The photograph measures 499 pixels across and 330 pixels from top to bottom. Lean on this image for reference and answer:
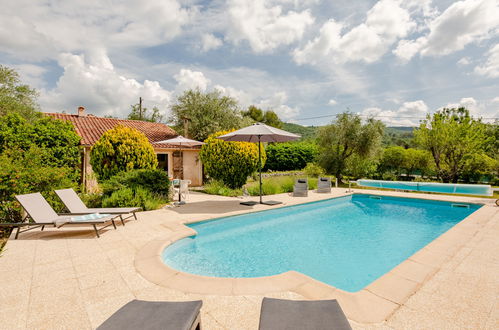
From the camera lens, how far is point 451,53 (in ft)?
40.4

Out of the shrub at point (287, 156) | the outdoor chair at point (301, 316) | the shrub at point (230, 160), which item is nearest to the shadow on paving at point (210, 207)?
the shrub at point (230, 160)

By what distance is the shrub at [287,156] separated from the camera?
26.1 m

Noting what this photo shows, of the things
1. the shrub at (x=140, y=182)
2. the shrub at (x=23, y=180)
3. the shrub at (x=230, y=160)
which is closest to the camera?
the shrub at (x=23, y=180)

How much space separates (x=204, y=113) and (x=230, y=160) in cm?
891

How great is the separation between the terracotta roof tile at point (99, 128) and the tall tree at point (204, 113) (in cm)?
165

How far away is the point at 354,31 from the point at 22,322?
494 inches

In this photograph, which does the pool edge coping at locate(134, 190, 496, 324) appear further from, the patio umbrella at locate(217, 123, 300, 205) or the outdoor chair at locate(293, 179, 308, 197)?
the outdoor chair at locate(293, 179, 308, 197)

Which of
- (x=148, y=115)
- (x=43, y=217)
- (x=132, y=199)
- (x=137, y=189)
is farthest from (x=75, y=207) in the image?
(x=148, y=115)

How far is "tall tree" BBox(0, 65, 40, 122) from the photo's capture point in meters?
15.8

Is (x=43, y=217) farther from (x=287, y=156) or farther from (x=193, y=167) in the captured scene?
(x=287, y=156)

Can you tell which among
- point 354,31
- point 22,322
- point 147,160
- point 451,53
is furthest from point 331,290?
point 451,53

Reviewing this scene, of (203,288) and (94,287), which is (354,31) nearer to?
(203,288)

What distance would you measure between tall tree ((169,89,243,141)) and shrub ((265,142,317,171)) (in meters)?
6.77

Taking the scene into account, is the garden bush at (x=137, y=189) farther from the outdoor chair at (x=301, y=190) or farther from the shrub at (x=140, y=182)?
the outdoor chair at (x=301, y=190)
